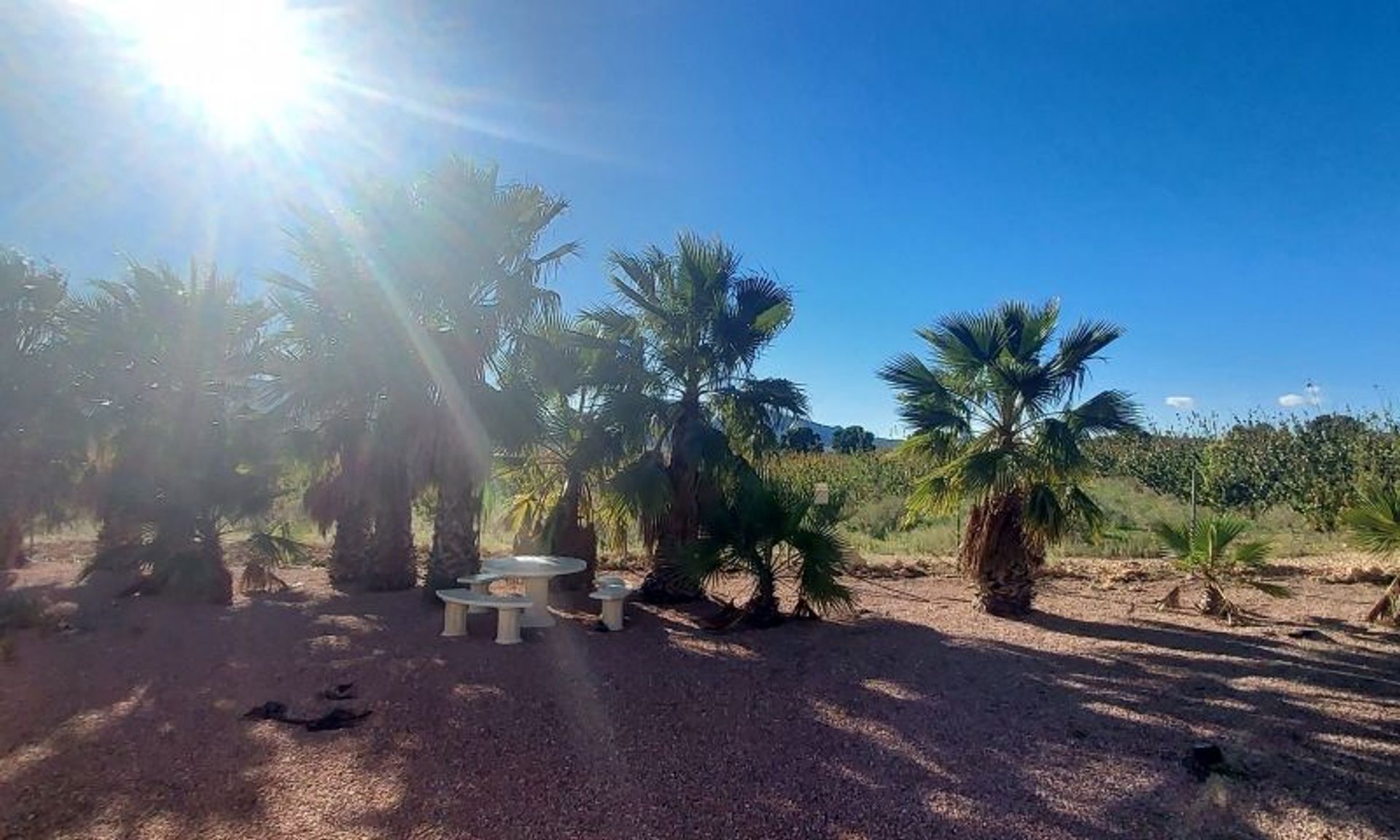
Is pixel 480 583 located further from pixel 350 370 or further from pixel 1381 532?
pixel 1381 532

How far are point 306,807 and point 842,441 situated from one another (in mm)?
31698

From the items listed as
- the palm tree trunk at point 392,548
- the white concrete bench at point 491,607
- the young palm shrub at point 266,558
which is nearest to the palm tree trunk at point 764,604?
the white concrete bench at point 491,607

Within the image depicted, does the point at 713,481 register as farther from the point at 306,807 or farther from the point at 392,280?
the point at 306,807

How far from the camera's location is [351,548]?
12180 mm

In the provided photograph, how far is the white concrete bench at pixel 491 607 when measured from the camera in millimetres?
8523

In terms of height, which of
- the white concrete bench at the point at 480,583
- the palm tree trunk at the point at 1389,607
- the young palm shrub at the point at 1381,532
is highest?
the young palm shrub at the point at 1381,532

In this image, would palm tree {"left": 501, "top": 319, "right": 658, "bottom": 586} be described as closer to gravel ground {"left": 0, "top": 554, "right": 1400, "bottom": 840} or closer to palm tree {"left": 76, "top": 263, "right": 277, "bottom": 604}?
gravel ground {"left": 0, "top": 554, "right": 1400, "bottom": 840}

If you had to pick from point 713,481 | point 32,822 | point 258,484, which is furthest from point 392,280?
point 32,822

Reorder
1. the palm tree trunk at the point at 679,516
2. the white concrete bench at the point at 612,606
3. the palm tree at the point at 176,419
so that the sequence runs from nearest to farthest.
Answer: the white concrete bench at the point at 612,606, the palm tree trunk at the point at 679,516, the palm tree at the point at 176,419

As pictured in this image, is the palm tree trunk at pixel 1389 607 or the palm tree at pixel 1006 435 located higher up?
the palm tree at pixel 1006 435

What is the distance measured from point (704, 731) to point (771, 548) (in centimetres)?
376

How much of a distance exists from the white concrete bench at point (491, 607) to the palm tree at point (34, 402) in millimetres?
7397

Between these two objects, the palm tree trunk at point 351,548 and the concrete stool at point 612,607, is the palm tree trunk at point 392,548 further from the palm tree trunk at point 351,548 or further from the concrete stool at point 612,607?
the concrete stool at point 612,607

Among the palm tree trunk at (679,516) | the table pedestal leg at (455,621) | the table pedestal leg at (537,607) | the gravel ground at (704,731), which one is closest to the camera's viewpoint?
the gravel ground at (704,731)
